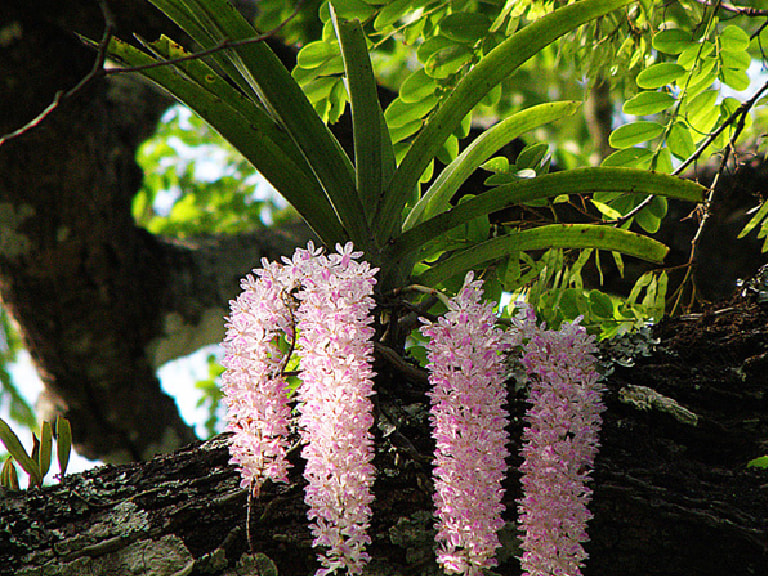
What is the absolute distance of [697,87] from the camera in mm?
1354

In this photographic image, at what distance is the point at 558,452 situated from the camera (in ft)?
2.60

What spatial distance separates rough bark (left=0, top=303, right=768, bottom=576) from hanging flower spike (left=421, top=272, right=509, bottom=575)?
0.40 ft

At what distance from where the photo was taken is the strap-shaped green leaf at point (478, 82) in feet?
3.05

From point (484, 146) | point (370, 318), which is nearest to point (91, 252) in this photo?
point (484, 146)

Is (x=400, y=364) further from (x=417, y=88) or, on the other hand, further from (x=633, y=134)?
(x=633, y=134)

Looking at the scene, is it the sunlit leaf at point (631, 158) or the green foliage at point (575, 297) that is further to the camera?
the sunlit leaf at point (631, 158)

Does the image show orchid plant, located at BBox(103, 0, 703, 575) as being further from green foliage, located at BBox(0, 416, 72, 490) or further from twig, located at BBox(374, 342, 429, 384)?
green foliage, located at BBox(0, 416, 72, 490)

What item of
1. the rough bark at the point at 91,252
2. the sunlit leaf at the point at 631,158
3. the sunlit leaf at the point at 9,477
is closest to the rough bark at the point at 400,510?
the sunlit leaf at the point at 9,477

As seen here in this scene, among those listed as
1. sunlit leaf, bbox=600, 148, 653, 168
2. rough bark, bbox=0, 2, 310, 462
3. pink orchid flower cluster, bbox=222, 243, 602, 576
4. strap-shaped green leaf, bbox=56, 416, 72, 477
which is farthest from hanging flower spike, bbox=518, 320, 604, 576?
rough bark, bbox=0, 2, 310, 462

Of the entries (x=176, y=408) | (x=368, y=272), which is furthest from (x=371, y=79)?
(x=176, y=408)

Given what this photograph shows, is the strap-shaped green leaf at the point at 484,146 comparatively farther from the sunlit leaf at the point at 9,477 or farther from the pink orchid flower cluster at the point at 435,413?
the sunlit leaf at the point at 9,477

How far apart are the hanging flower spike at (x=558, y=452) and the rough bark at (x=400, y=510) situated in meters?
0.09

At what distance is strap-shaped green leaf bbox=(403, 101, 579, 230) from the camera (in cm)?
104

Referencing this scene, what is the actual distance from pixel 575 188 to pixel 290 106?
0.44m
